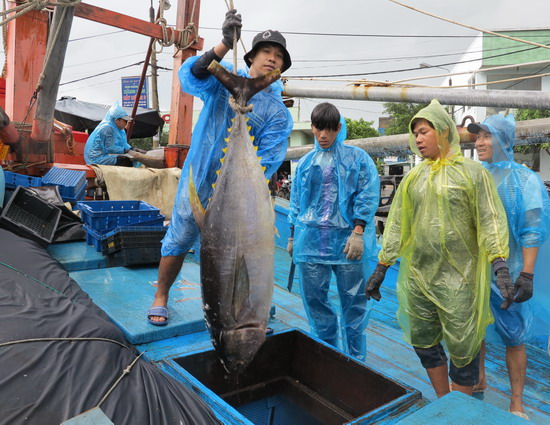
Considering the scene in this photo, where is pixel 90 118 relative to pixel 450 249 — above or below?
above

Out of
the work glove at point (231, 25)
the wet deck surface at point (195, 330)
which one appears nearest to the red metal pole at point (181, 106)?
the wet deck surface at point (195, 330)

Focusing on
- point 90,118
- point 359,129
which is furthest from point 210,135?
point 359,129

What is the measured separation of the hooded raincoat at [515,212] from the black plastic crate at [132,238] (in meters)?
3.11

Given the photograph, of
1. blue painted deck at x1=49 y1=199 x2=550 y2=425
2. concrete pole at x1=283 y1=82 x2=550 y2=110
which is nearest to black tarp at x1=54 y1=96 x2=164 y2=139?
concrete pole at x1=283 y1=82 x2=550 y2=110

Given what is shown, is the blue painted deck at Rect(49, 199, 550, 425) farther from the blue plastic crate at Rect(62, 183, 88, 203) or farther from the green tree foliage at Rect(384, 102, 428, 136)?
the green tree foliage at Rect(384, 102, 428, 136)

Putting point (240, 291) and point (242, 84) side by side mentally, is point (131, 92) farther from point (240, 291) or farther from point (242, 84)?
point (240, 291)

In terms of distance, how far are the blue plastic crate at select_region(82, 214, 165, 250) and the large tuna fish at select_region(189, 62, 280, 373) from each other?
250cm

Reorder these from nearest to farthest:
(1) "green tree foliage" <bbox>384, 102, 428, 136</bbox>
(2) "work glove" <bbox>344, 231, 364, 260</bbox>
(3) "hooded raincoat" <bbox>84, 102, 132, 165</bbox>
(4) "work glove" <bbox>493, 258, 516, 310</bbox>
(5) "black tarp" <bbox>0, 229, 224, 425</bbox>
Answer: (5) "black tarp" <bbox>0, 229, 224, 425</bbox> < (4) "work glove" <bbox>493, 258, 516, 310</bbox> < (2) "work glove" <bbox>344, 231, 364, 260</bbox> < (3) "hooded raincoat" <bbox>84, 102, 132, 165</bbox> < (1) "green tree foliage" <bbox>384, 102, 428, 136</bbox>

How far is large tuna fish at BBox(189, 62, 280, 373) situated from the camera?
5.87 ft

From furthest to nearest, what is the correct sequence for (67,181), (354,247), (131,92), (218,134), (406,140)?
(131,92), (406,140), (67,181), (354,247), (218,134)

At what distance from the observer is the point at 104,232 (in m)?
4.45

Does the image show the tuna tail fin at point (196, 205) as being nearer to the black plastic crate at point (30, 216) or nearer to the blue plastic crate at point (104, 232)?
the blue plastic crate at point (104, 232)

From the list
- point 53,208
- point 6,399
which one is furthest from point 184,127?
point 6,399

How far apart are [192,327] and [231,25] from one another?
6.66ft
